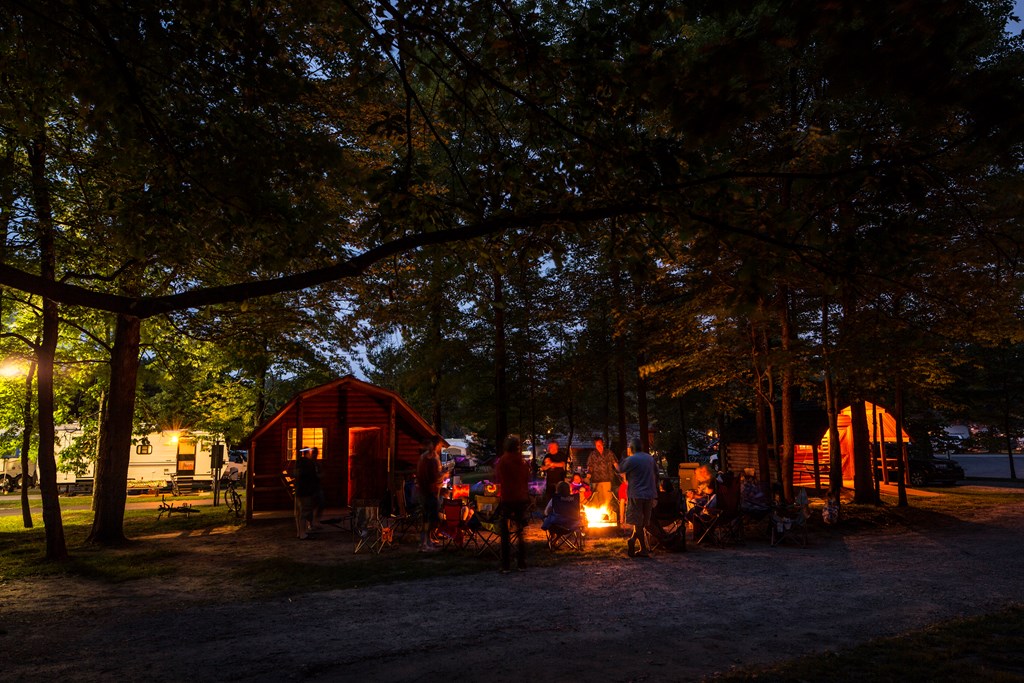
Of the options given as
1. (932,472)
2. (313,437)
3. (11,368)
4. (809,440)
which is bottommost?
(932,472)

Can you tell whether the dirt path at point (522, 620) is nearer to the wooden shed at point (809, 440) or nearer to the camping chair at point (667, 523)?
the camping chair at point (667, 523)

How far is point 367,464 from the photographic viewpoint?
20.3 metres

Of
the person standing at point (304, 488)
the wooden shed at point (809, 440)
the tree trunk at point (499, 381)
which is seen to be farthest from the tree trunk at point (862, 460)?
the person standing at point (304, 488)

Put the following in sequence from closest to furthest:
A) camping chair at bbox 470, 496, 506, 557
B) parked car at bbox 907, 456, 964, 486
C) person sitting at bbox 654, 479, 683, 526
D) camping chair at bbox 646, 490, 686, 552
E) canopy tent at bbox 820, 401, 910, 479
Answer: camping chair at bbox 470, 496, 506, 557 → camping chair at bbox 646, 490, 686, 552 → person sitting at bbox 654, 479, 683, 526 → parked car at bbox 907, 456, 964, 486 → canopy tent at bbox 820, 401, 910, 479

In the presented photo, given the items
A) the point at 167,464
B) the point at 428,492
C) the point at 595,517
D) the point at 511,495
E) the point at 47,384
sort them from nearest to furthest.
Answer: the point at 511,495 → the point at 47,384 → the point at 428,492 → the point at 595,517 → the point at 167,464

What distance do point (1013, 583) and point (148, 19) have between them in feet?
39.4

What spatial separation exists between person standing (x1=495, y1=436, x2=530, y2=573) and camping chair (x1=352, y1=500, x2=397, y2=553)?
302 cm

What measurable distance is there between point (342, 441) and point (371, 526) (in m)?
7.72

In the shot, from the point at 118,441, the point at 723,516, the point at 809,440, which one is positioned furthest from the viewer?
the point at 809,440

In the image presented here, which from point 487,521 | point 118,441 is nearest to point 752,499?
point 487,521

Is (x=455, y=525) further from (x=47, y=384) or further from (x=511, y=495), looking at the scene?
(x=47, y=384)

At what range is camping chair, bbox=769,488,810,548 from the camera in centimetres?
1188

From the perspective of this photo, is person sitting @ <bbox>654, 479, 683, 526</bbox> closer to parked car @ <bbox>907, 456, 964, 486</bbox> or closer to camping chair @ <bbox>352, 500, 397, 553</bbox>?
camping chair @ <bbox>352, 500, 397, 553</bbox>

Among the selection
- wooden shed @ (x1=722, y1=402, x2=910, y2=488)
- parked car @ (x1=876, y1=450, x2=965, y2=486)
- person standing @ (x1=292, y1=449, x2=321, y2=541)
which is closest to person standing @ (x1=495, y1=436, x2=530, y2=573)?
person standing @ (x1=292, y1=449, x2=321, y2=541)
